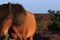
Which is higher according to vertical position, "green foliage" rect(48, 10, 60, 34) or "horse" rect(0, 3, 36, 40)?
"horse" rect(0, 3, 36, 40)

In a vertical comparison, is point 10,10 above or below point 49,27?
above

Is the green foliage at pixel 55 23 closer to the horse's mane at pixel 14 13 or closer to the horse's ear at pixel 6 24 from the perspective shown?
the horse's mane at pixel 14 13

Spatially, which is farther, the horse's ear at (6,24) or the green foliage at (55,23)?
the green foliage at (55,23)

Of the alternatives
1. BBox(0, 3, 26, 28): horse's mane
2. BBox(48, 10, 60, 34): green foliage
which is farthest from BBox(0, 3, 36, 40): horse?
BBox(48, 10, 60, 34): green foliage

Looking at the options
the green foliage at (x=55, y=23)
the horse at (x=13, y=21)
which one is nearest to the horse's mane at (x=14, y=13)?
the horse at (x=13, y=21)

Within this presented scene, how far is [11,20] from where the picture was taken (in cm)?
870

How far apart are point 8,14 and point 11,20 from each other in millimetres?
190

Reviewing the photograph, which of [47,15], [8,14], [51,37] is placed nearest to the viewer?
[8,14]

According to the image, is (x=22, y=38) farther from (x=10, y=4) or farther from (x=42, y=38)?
(x=42, y=38)

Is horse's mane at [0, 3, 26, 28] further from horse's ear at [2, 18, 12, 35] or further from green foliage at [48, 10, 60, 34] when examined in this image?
green foliage at [48, 10, 60, 34]

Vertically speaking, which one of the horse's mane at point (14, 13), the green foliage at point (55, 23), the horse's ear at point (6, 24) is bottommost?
the green foliage at point (55, 23)

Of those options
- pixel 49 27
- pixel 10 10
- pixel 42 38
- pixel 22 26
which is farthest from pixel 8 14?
pixel 49 27

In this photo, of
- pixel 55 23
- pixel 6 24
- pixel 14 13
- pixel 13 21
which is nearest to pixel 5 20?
pixel 6 24

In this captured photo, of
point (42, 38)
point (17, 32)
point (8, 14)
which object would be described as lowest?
point (42, 38)
